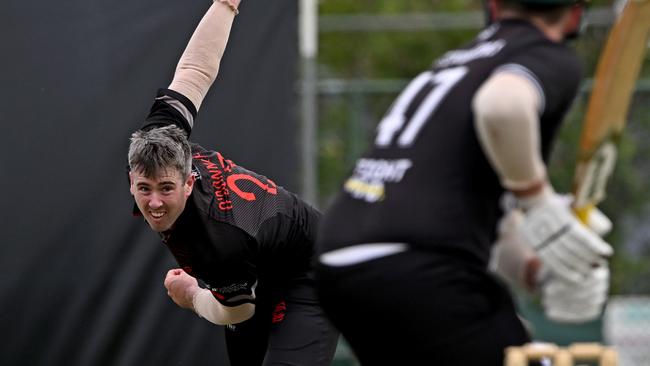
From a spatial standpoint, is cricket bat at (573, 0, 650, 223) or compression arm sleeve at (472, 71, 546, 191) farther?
cricket bat at (573, 0, 650, 223)

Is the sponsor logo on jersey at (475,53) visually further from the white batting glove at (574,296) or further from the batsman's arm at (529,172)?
the white batting glove at (574,296)

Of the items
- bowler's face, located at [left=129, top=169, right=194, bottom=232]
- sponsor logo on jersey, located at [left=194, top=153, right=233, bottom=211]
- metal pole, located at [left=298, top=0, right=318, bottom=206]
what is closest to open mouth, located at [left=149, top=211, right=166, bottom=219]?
bowler's face, located at [left=129, top=169, right=194, bottom=232]

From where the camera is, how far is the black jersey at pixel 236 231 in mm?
4523

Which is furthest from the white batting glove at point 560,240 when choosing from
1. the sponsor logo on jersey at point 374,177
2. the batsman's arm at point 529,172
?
the sponsor logo on jersey at point 374,177

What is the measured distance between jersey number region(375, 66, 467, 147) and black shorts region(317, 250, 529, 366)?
317mm

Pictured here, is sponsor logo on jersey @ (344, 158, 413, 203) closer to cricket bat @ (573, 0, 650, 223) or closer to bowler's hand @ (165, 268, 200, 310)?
cricket bat @ (573, 0, 650, 223)

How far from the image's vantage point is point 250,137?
608cm

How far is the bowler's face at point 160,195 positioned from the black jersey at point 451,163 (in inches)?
51.7

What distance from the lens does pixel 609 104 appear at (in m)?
3.20

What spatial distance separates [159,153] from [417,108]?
144 centimetres

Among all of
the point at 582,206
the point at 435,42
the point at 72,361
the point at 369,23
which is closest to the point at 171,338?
the point at 72,361

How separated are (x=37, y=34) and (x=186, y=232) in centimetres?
169

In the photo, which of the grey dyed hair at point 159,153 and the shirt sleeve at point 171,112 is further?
the shirt sleeve at point 171,112

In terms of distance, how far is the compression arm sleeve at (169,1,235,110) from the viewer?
497cm
